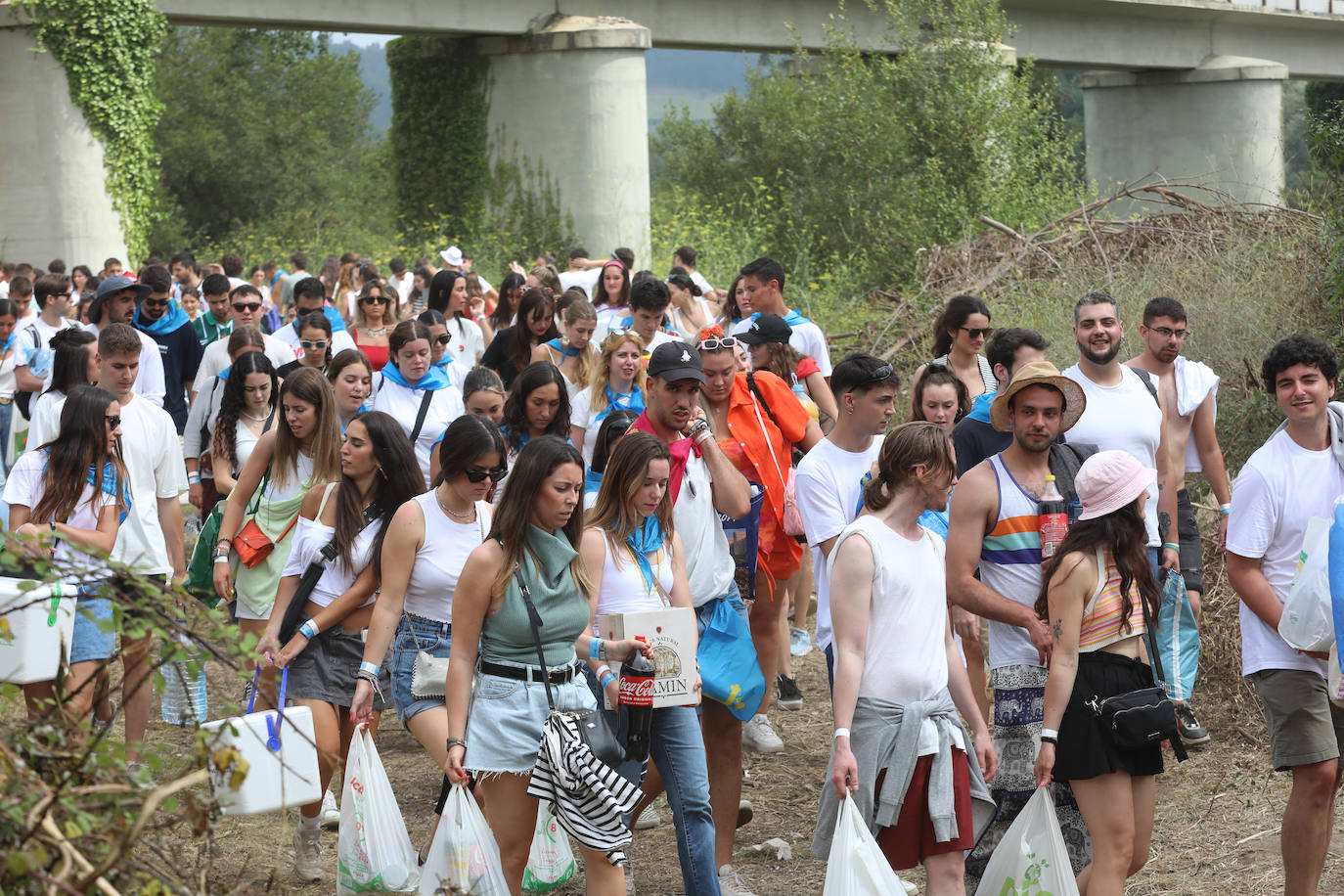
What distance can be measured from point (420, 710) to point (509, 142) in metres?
23.9

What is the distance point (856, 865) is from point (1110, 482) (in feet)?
4.59

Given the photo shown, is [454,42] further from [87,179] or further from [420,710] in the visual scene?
[420,710]

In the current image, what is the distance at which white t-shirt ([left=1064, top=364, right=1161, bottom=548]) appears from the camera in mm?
6176

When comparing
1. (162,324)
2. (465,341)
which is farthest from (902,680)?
(162,324)

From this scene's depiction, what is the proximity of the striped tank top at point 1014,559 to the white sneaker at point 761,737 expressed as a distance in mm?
2632

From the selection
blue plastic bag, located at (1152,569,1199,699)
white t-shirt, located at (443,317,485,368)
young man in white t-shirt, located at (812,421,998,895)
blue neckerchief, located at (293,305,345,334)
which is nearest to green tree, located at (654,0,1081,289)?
white t-shirt, located at (443,317,485,368)

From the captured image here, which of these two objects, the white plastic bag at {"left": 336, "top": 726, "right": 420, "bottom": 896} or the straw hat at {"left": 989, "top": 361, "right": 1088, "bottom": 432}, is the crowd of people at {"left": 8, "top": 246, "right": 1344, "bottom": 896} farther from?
the white plastic bag at {"left": 336, "top": 726, "right": 420, "bottom": 896}

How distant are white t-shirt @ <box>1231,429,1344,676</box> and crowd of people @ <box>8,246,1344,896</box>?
1cm

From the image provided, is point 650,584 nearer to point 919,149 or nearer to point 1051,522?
point 1051,522

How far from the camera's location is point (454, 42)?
93.0ft

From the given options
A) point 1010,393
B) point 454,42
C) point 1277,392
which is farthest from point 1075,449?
point 454,42

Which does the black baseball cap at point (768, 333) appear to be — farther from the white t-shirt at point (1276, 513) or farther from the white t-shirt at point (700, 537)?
the white t-shirt at point (1276, 513)

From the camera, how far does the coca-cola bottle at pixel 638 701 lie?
15.2 ft

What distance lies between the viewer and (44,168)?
80.7ft
